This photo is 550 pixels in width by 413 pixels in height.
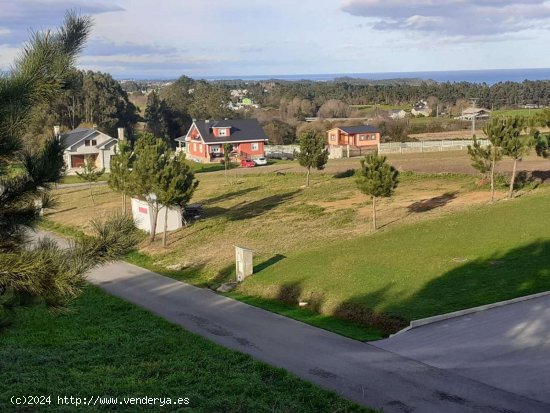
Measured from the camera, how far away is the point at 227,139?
65.1 m

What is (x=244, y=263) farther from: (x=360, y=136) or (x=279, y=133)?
(x=279, y=133)

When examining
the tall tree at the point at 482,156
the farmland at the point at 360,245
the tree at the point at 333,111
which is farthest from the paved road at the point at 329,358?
the tree at the point at 333,111

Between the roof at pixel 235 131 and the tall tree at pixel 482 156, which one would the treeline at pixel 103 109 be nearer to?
the roof at pixel 235 131

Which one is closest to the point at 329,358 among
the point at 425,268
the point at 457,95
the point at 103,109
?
the point at 425,268

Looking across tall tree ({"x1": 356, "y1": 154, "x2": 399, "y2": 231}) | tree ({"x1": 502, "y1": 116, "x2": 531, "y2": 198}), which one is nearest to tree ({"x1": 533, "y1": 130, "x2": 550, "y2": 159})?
tree ({"x1": 502, "y1": 116, "x2": 531, "y2": 198})

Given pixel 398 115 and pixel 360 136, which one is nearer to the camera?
pixel 360 136

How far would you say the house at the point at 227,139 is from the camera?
64.9 m

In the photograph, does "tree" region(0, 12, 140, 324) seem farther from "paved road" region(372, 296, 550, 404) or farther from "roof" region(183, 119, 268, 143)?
"roof" region(183, 119, 268, 143)

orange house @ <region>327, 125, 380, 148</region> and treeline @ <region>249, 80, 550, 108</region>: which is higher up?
treeline @ <region>249, 80, 550, 108</region>

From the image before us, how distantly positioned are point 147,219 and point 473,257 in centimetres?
1736

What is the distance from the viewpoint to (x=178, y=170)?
94.2ft

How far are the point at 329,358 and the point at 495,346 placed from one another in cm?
366

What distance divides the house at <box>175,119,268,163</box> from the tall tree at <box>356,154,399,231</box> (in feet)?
124

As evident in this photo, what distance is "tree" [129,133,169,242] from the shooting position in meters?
28.4
